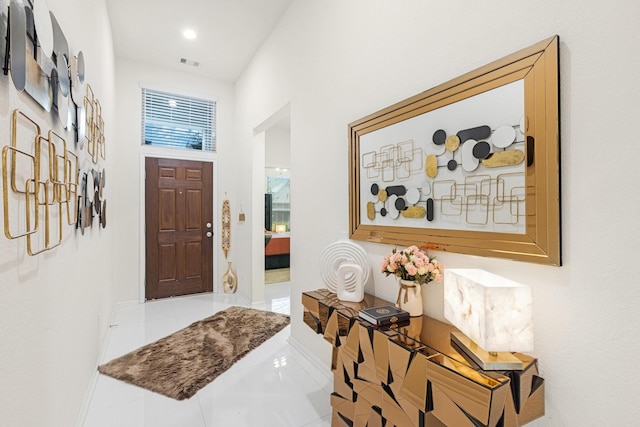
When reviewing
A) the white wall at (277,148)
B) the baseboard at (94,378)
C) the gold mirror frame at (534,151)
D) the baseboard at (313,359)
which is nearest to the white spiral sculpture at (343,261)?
the gold mirror frame at (534,151)

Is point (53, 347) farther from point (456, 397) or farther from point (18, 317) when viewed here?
point (456, 397)

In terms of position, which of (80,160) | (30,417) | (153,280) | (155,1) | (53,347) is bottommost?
(153,280)

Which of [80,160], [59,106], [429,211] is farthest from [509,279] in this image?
[80,160]

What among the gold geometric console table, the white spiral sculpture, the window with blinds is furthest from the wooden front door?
the gold geometric console table

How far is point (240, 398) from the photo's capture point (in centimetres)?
217

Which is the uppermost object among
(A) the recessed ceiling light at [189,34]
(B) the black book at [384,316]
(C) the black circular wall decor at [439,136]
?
(A) the recessed ceiling light at [189,34]

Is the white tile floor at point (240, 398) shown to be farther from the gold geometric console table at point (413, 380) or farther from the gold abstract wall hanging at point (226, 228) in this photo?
the gold abstract wall hanging at point (226, 228)

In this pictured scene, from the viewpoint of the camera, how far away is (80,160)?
1.97 m

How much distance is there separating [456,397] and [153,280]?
4594 mm

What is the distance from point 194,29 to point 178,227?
9.10ft

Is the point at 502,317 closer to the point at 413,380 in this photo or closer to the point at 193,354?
the point at 413,380

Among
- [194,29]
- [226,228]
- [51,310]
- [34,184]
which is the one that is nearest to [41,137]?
[34,184]

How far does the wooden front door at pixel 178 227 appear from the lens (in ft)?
14.7

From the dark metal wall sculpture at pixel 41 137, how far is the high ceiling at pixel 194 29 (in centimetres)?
179
